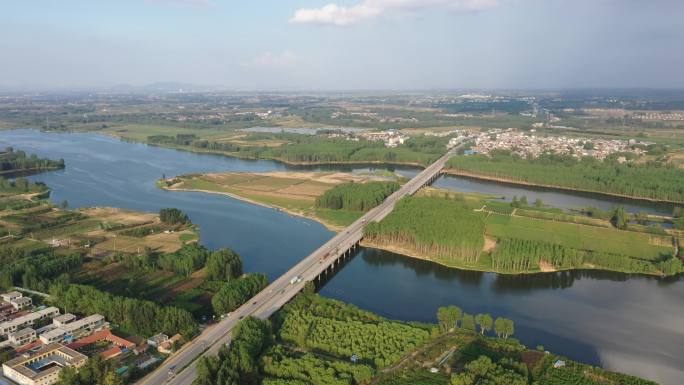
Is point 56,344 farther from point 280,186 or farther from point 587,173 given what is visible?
point 587,173

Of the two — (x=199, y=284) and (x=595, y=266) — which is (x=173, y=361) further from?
(x=595, y=266)

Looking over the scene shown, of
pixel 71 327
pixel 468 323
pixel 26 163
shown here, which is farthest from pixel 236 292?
pixel 26 163

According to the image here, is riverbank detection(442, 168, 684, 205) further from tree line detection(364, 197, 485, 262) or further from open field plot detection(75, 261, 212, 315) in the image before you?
open field plot detection(75, 261, 212, 315)

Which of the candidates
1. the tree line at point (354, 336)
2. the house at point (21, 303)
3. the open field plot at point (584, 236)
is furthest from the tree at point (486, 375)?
the house at point (21, 303)

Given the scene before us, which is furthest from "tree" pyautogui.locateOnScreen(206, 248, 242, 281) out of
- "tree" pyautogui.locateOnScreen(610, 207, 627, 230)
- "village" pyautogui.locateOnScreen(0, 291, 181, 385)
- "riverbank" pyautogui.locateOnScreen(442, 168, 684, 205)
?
"riverbank" pyautogui.locateOnScreen(442, 168, 684, 205)

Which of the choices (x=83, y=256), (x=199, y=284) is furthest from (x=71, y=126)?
(x=199, y=284)

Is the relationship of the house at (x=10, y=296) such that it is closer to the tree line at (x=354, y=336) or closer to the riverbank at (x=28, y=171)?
the tree line at (x=354, y=336)
